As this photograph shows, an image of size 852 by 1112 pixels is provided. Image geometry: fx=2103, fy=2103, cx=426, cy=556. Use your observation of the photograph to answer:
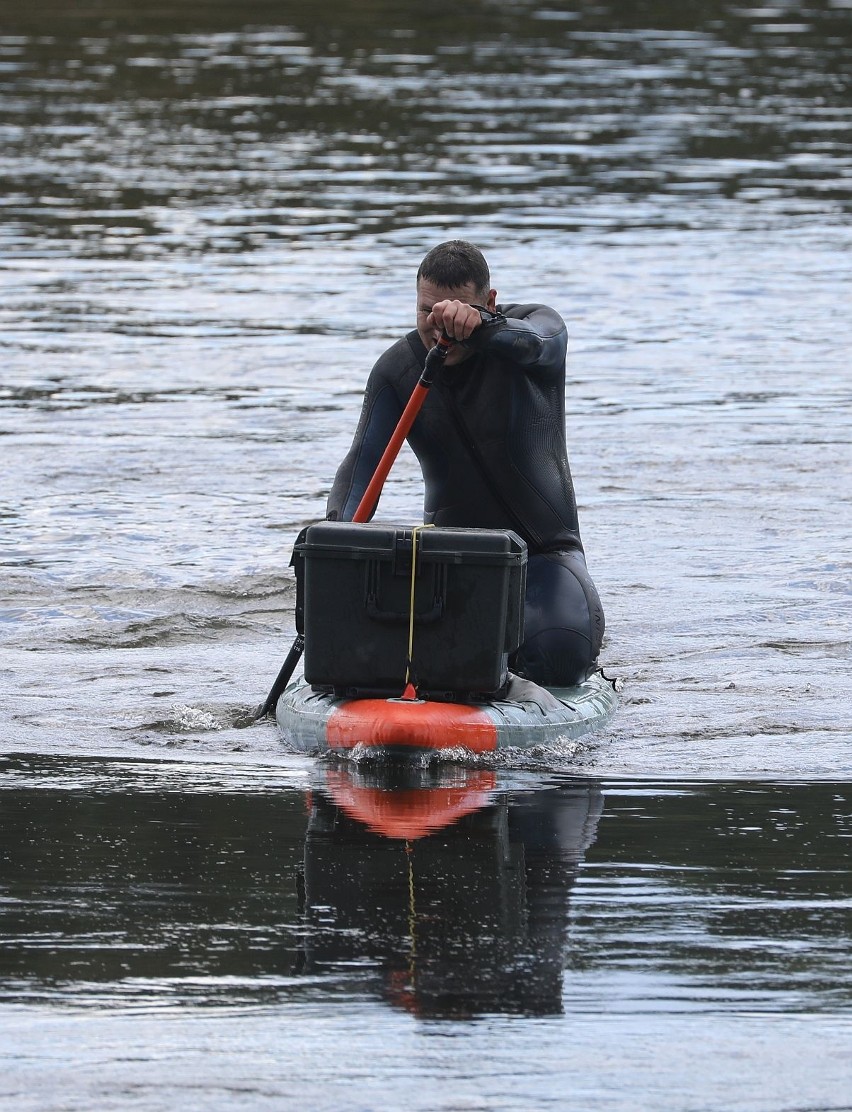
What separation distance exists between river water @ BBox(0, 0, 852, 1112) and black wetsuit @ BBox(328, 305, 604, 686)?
38 cm

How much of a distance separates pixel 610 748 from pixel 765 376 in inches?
300

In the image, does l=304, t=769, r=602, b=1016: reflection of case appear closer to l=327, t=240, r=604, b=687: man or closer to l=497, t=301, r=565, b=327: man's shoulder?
l=327, t=240, r=604, b=687: man

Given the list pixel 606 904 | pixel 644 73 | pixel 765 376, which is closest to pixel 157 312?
pixel 765 376

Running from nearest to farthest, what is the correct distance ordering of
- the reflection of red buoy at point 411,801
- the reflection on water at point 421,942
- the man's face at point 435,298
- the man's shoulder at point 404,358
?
1. the reflection on water at point 421,942
2. the reflection of red buoy at point 411,801
3. the man's face at point 435,298
4. the man's shoulder at point 404,358

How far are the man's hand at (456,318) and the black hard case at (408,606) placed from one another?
62 centimetres

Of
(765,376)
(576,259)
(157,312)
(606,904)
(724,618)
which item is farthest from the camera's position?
(576,259)

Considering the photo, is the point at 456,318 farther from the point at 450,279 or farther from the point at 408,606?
the point at 408,606

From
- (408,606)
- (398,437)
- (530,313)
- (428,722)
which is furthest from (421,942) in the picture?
(530,313)

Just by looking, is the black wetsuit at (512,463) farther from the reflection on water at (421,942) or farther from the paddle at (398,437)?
the reflection on water at (421,942)

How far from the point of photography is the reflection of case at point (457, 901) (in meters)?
4.41

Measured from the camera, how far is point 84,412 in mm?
12891

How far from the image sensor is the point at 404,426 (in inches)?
262

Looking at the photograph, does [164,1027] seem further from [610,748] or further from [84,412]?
[84,412]

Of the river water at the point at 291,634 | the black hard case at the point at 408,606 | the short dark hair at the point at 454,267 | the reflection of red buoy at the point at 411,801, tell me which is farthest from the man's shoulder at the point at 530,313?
the reflection of red buoy at the point at 411,801
